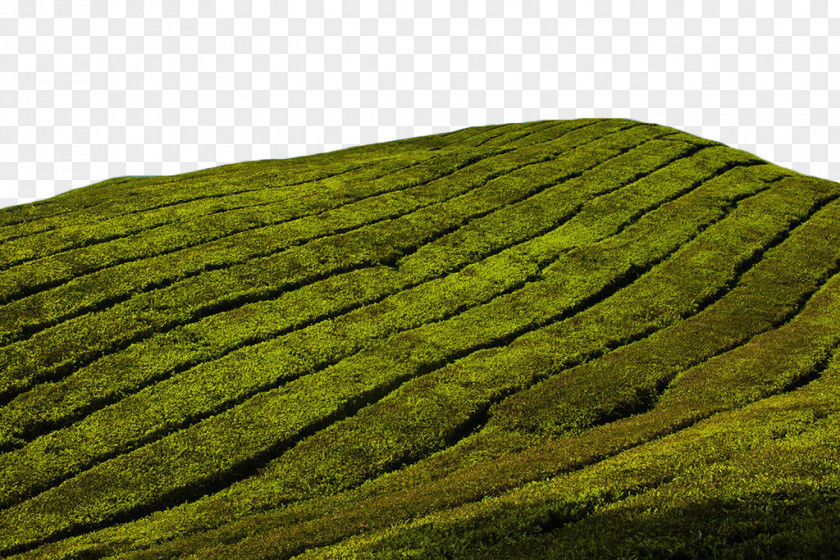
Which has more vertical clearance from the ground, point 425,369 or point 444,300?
point 444,300

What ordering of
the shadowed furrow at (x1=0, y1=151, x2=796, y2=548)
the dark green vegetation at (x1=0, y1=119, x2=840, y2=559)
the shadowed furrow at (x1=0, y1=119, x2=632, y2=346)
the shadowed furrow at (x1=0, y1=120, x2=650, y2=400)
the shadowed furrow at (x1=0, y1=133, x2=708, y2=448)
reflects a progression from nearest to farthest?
the dark green vegetation at (x1=0, y1=119, x2=840, y2=559) → the shadowed furrow at (x1=0, y1=151, x2=796, y2=548) → the shadowed furrow at (x1=0, y1=133, x2=708, y2=448) → the shadowed furrow at (x1=0, y1=120, x2=650, y2=400) → the shadowed furrow at (x1=0, y1=119, x2=632, y2=346)

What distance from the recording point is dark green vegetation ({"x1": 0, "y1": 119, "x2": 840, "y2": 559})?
524 inches

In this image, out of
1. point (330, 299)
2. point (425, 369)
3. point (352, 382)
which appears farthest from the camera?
point (330, 299)

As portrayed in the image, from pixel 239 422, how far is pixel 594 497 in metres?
13.1

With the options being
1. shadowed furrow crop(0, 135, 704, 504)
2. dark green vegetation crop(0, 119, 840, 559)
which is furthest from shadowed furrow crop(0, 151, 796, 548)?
shadowed furrow crop(0, 135, 704, 504)

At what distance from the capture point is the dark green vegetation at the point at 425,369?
13.3 m

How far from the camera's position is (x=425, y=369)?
79.9 ft

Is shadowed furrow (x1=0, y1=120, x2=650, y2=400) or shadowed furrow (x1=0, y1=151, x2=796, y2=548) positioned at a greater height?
shadowed furrow (x1=0, y1=120, x2=650, y2=400)

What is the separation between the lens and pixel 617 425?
67.3 feet

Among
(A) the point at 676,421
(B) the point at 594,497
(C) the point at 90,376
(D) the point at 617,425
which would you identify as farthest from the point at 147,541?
(A) the point at 676,421

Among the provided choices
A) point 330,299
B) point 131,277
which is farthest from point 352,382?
point 131,277

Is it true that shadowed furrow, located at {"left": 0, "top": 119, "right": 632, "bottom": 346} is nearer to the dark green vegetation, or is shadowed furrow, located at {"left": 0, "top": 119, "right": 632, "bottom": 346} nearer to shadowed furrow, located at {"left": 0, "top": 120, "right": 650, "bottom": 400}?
the dark green vegetation

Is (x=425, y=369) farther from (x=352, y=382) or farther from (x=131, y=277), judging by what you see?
(x=131, y=277)

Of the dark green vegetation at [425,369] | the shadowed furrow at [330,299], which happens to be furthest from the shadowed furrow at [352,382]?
the shadowed furrow at [330,299]
